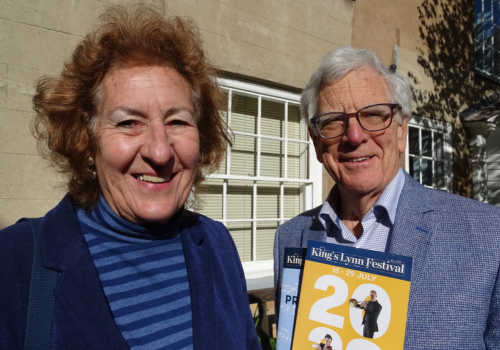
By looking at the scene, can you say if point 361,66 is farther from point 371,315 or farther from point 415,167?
point 415,167

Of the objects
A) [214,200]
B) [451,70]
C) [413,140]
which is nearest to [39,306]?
[214,200]

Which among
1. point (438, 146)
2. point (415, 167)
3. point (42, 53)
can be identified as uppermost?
point (42, 53)

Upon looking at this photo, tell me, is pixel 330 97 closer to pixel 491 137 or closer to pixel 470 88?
pixel 470 88

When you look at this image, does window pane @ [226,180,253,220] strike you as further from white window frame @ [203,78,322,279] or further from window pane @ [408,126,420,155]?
window pane @ [408,126,420,155]

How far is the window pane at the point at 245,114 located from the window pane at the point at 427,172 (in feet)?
13.4

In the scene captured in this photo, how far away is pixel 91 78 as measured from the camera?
56.2 inches

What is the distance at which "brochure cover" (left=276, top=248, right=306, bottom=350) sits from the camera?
154 centimetres

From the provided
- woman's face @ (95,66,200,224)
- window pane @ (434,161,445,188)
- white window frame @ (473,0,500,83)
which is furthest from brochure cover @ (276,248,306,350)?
white window frame @ (473,0,500,83)

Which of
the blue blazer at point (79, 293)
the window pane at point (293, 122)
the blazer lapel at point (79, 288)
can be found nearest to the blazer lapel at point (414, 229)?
the blue blazer at point (79, 293)

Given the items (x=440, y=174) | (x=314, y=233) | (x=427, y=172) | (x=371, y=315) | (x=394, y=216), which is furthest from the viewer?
(x=440, y=174)

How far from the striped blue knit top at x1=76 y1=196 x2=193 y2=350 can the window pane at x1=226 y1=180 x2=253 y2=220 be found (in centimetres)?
294

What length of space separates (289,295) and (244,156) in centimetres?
309

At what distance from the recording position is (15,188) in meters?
3.00

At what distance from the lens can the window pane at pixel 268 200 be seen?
4750 millimetres
